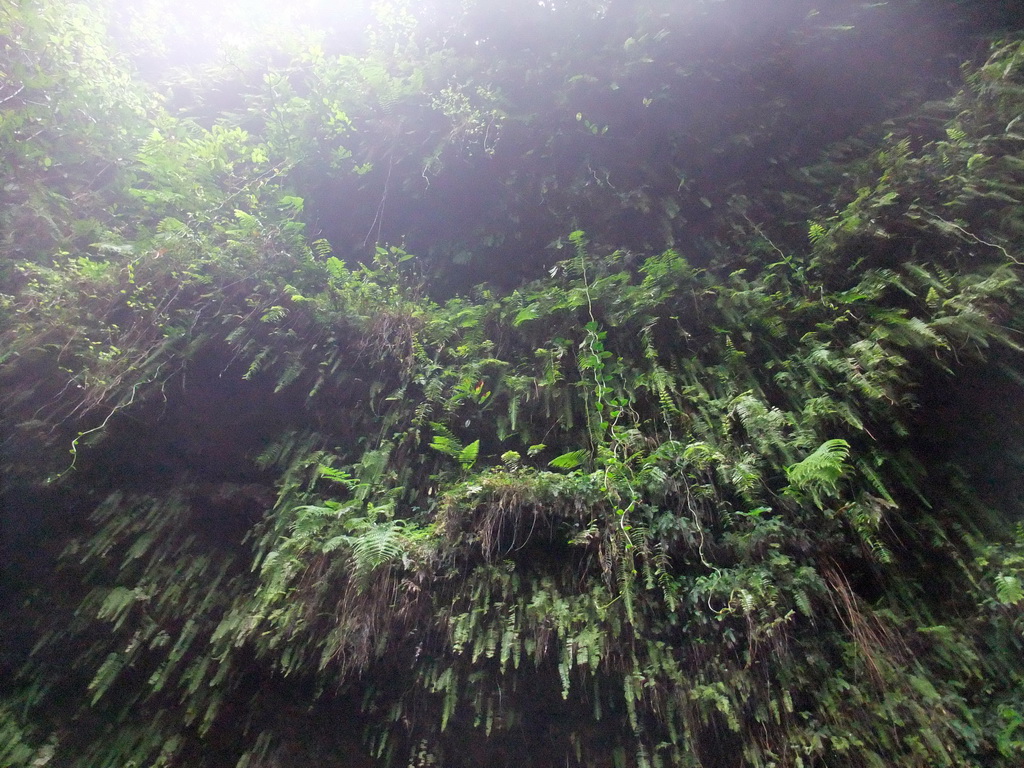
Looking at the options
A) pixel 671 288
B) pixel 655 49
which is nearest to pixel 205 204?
pixel 671 288

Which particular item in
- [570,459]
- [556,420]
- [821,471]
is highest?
[556,420]

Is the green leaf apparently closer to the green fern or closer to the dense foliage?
the dense foliage

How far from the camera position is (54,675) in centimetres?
376

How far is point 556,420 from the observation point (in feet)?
13.3

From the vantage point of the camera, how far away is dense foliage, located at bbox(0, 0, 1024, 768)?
297 cm

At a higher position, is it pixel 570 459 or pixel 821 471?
pixel 570 459

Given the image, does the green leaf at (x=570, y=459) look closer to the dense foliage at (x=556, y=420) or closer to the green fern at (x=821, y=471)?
the dense foliage at (x=556, y=420)

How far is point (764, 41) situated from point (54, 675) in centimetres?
914

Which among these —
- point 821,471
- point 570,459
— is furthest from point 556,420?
point 821,471

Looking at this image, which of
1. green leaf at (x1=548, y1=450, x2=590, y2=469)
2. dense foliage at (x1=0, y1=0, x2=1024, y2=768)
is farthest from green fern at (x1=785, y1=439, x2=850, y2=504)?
green leaf at (x1=548, y1=450, x2=590, y2=469)

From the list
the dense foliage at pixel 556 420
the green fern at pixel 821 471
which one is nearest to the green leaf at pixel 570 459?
the dense foliage at pixel 556 420

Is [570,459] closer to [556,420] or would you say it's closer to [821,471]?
[556,420]

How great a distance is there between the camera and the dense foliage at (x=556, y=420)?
2.97 m

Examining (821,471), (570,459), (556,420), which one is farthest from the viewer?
(556,420)
